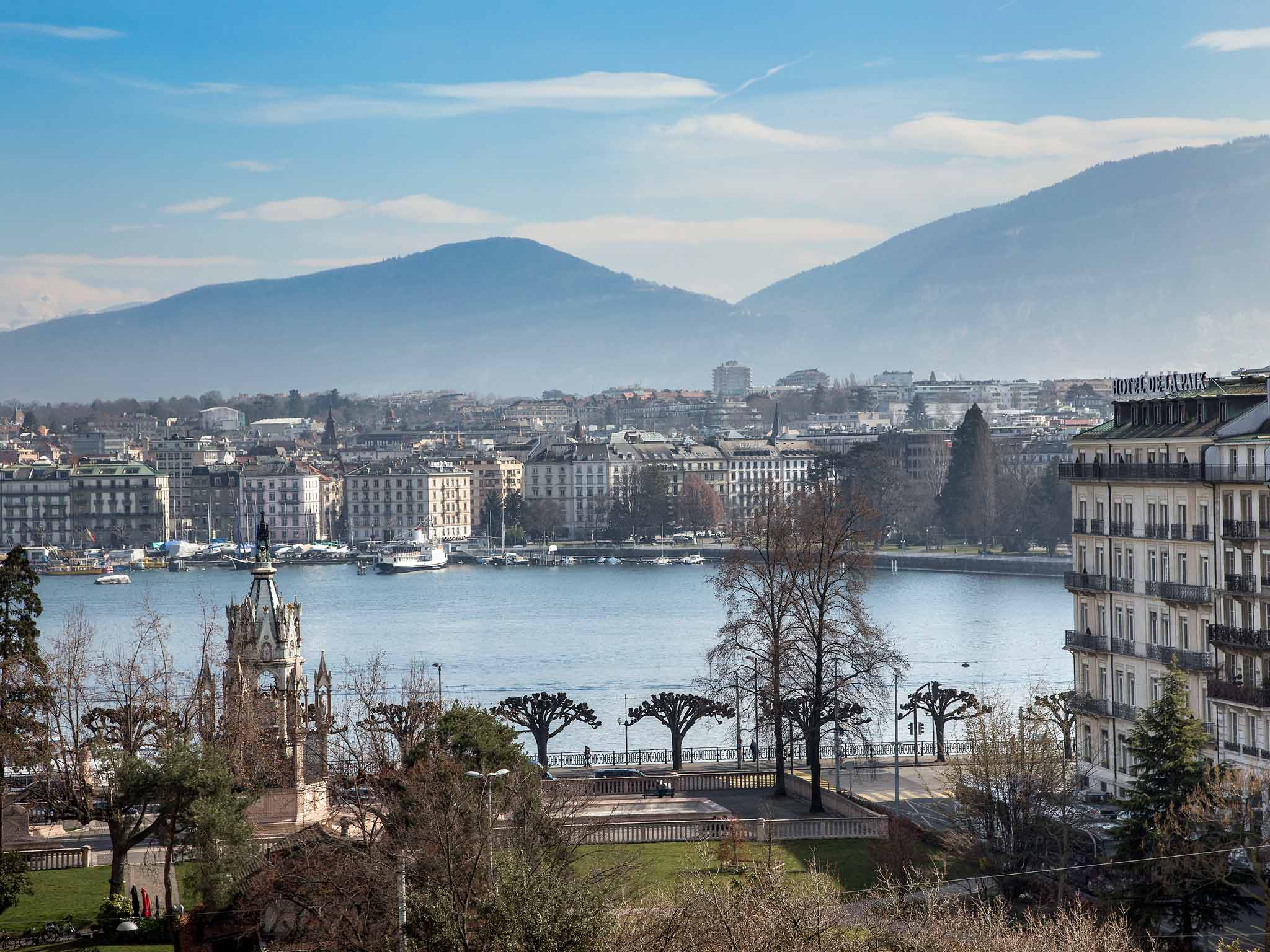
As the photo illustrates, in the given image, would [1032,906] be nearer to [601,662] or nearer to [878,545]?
[601,662]

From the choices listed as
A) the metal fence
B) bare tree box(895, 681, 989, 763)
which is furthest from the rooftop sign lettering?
the metal fence

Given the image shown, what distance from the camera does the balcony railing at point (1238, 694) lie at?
2892cm

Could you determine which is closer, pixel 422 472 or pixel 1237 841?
pixel 1237 841

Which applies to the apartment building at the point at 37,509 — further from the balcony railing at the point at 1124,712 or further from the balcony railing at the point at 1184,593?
the balcony railing at the point at 1184,593

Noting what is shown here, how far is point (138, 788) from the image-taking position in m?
25.3

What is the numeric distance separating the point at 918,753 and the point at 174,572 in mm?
107516

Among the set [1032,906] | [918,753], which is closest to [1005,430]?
[918,753]

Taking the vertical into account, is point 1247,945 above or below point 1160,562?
below

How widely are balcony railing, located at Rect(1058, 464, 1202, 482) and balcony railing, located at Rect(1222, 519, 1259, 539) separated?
1377mm

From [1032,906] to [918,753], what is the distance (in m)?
17.4

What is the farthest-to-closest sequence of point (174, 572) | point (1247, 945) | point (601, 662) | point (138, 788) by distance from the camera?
point (174, 572)
point (601, 662)
point (138, 788)
point (1247, 945)

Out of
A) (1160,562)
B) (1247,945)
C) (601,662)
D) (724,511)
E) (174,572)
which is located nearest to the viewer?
(1247,945)

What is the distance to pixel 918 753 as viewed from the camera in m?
41.3

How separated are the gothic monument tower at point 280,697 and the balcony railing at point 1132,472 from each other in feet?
47.3
